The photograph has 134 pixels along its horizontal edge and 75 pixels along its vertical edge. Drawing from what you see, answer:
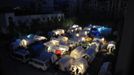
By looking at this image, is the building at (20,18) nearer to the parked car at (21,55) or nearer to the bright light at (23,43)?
the bright light at (23,43)

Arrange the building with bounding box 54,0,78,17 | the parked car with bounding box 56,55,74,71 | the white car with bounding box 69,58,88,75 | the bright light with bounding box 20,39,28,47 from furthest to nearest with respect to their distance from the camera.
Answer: the building with bounding box 54,0,78,17 → the bright light with bounding box 20,39,28,47 → the parked car with bounding box 56,55,74,71 → the white car with bounding box 69,58,88,75

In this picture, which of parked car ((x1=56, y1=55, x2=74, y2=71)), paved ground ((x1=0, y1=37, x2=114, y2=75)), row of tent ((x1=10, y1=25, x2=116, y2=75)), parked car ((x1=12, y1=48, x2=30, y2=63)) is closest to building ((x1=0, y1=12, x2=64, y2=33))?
row of tent ((x1=10, y1=25, x2=116, y2=75))

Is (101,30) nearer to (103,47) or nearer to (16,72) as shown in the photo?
(103,47)

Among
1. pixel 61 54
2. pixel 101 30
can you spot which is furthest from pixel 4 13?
pixel 101 30

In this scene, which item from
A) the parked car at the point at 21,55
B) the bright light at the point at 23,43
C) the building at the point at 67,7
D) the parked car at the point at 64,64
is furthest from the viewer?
the building at the point at 67,7

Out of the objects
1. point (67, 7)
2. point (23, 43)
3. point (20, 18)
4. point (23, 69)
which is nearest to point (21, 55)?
point (23, 69)

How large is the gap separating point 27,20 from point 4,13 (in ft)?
13.4

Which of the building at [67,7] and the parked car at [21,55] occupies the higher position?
the building at [67,7]

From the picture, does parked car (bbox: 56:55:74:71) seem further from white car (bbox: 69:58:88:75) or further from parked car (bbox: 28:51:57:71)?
parked car (bbox: 28:51:57:71)

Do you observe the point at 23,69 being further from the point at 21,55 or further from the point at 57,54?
the point at 57,54

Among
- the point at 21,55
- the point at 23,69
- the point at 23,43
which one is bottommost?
the point at 23,69

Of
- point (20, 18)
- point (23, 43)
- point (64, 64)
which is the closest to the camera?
point (64, 64)

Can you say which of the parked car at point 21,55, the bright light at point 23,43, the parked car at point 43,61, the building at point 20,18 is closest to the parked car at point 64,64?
the parked car at point 43,61

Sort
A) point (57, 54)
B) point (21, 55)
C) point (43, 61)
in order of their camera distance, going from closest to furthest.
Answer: point (43, 61), point (21, 55), point (57, 54)
